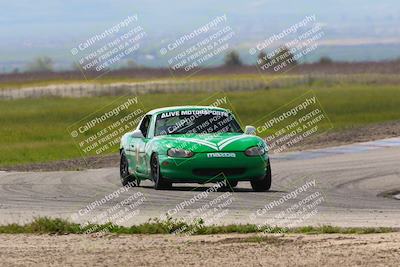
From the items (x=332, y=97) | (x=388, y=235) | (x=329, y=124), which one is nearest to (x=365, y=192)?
(x=388, y=235)

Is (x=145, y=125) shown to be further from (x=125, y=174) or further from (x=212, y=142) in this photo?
(x=212, y=142)

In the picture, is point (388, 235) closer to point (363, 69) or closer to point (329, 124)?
point (329, 124)

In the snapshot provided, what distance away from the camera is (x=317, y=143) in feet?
109

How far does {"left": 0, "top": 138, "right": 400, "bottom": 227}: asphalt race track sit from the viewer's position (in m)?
15.7

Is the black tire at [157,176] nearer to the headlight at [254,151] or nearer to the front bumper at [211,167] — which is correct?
the front bumper at [211,167]

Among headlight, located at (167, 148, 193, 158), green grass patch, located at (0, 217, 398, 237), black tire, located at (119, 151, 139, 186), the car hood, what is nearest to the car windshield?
the car hood

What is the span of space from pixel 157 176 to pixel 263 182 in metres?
1.63

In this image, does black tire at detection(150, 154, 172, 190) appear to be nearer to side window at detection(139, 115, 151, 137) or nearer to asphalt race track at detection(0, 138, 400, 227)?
asphalt race track at detection(0, 138, 400, 227)

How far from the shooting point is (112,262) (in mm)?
11406

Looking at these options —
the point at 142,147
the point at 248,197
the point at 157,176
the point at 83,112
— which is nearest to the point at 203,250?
the point at 248,197

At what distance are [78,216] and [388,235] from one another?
4.60 meters

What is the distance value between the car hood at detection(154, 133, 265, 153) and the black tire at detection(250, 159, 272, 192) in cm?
48

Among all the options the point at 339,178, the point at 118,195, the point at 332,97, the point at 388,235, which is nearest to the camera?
the point at 388,235

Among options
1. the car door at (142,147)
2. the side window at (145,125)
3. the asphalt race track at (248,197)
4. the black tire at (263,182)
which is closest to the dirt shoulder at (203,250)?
the asphalt race track at (248,197)
